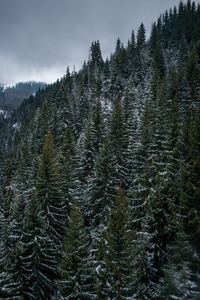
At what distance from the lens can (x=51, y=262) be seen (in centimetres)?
2253

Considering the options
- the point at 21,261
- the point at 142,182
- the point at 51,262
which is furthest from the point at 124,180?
the point at 21,261

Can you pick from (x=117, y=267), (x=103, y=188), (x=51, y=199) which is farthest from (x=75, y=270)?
(x=103, y=188)

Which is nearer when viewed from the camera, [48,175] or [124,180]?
[48,175]

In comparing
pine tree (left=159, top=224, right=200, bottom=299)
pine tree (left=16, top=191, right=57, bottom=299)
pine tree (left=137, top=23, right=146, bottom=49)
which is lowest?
pine tree (left=16, top=191, right=57, bottom=299)

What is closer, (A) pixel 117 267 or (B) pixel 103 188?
(A) pixel 117 267

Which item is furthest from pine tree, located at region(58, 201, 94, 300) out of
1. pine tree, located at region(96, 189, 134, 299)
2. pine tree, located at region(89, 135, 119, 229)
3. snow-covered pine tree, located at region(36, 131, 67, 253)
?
pine tree, located at region(89, 135, 119, 229)

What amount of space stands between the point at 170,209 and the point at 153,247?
346 cm

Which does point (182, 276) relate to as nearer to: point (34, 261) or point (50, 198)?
point (34, 261)

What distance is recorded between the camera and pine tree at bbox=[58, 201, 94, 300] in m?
15.8

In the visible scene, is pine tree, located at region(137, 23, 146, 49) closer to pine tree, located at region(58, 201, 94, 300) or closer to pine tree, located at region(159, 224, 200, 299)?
pine tree, located at region(58, 201, 94, 300)

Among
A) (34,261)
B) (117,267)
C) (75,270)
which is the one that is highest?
(117,267)

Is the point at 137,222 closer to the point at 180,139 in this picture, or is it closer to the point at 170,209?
the point at 170,209

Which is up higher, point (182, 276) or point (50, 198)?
point (182, 276)

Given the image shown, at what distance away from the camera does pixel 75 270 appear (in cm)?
1608
